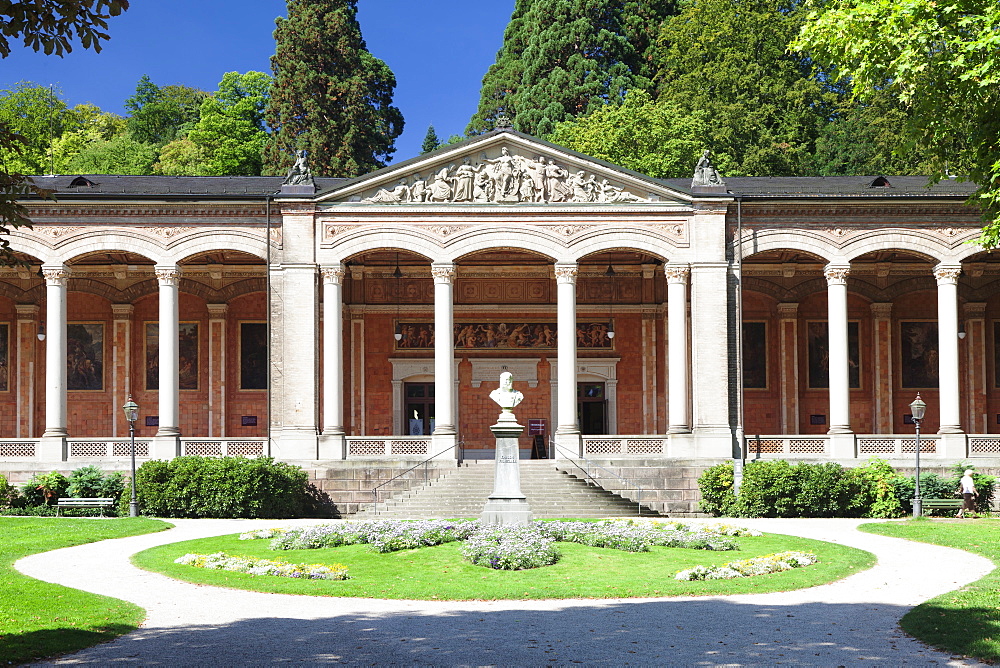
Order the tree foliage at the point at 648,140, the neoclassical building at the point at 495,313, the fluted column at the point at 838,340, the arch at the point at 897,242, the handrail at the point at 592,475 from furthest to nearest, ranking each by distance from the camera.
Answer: the tree foliage at the point at 648,140
the arch at the point at 897,242
the fluted column at the point at 838,340
the neoclassical building at the point at 495,313
the handrail at the point at 592,475

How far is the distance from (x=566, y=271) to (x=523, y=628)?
22.9 metres

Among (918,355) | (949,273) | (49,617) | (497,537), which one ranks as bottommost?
(49,617)

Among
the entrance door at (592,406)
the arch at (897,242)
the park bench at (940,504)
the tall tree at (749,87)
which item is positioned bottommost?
the park bench at (940,504)

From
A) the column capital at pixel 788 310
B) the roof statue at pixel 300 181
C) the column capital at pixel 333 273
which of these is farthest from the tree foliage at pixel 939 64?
the column capital at pixel 788 310

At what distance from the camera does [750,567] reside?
61.5 ft

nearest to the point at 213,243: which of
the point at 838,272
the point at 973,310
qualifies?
the point at 838,272

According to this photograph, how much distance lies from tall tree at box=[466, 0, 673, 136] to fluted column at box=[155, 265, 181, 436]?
32042 millimetres

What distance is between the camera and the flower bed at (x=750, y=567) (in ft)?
59.6

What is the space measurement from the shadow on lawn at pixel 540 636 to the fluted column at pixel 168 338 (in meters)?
21.1

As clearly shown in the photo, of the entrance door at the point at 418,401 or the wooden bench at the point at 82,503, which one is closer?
the wooden bench at the point at 82,503

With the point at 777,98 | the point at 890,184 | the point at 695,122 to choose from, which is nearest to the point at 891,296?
the point at 890,184

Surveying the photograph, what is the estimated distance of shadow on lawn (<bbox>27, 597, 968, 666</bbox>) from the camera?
1211cm

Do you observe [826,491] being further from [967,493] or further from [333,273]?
[333,273]

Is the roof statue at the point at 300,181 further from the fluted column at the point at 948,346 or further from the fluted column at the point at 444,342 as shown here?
the fluted column at the point at 948,346
